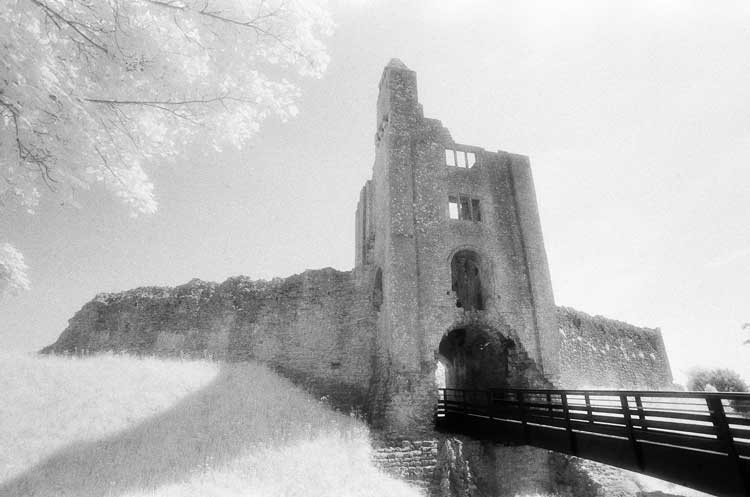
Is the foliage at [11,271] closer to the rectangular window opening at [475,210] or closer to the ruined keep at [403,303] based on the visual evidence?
the ruined keep at [403,303]

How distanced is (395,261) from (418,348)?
3.11 m

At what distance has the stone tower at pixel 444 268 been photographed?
13469 mm

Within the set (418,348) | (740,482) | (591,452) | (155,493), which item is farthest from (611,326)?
(155,493)

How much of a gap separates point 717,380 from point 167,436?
29.0 metres

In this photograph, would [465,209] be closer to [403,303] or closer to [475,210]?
[475,210]

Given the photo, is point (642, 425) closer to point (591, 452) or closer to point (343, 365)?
point (591, 452)

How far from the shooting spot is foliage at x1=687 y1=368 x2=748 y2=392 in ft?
75.4

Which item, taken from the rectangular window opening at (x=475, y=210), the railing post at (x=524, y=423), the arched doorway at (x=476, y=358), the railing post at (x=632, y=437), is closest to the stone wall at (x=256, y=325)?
the arched doorway at (x=476, y=358)

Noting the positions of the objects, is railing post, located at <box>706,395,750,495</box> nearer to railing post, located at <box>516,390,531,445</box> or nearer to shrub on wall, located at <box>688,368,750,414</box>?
railing post, located at <box>516,390,531,445</box>

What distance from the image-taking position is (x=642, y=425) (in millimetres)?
7227

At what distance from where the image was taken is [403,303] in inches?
543

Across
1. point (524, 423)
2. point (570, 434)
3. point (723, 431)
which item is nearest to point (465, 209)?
point (524, 423)

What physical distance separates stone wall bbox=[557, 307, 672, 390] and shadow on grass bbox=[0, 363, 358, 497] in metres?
12.6

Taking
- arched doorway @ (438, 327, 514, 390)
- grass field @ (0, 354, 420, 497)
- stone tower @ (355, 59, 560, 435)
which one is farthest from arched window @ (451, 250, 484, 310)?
grass field @ (0, 354, 420, 497)
